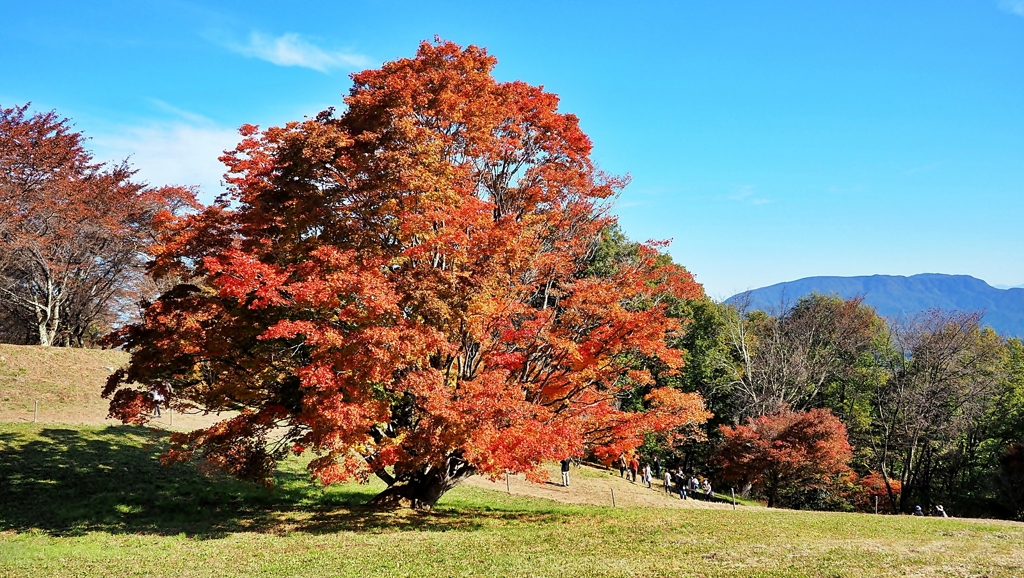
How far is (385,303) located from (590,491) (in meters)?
17.4

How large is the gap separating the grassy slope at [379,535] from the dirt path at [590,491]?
8.39 ft

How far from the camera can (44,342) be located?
117ft

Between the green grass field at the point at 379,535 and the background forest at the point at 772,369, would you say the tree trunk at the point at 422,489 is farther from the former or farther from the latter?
the background forest at the point at 772,369

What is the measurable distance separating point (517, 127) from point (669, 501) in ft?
57.4

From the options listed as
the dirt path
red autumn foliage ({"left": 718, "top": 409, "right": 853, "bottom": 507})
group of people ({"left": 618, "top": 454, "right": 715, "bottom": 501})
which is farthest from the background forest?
the dirt path

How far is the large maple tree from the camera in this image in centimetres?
1297

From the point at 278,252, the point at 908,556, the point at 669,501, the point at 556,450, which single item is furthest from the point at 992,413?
the point at 278,252

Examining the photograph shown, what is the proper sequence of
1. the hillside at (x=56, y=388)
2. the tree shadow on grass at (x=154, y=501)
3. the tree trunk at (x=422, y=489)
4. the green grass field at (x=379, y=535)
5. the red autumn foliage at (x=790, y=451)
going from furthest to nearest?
the red autumn foliage at (x=790, y=451)
the hillside at (x=56, y=388)
the tree trunk at (x=422, y=489)
the tree shadow on grass at (x=154, y=501)
the green grass field at (x=379, y=535)

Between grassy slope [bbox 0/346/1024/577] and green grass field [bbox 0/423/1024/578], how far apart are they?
0.16ft

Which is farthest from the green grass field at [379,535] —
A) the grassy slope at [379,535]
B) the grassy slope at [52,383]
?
the grassy slope at [52,383]

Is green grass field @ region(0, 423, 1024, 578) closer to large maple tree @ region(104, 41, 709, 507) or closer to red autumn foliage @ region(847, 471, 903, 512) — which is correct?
large maple tree @ region(104, 41, 709, 507)

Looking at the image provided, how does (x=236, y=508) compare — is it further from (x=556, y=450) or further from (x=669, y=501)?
(x=669, y=501)

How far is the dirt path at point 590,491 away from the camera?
2447cm

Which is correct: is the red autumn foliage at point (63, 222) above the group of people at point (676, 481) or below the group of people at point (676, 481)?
above
